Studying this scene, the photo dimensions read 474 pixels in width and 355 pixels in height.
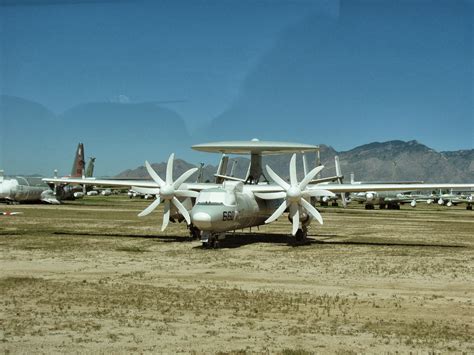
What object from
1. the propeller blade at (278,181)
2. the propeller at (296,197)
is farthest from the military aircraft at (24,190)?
the propeller at (296,197)

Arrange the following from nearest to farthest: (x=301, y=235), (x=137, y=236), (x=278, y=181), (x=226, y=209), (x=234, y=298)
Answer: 1. (x=234, y=298)
2. (x=226, y=209)
3. (x=278, y=181)
4. (x=301, y=235)
5. (x=137, y=236)

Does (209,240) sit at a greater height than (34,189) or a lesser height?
lesser

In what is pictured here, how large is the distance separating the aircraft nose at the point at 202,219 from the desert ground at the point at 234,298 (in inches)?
47.2

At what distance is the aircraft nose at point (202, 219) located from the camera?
1007 inches

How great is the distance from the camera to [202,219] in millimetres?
25562

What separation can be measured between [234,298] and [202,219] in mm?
10749

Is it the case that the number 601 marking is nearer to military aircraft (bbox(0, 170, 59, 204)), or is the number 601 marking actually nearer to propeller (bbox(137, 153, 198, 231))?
propeller (bbox(137, 153, 198, 231))

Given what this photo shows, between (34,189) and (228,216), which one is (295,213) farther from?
(34,189)

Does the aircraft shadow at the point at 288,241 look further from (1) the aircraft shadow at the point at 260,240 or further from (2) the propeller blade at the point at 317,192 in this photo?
(2) the propeller blade at the point at 317,192

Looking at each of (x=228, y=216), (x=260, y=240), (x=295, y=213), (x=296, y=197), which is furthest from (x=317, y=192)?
(x=260, y=240)

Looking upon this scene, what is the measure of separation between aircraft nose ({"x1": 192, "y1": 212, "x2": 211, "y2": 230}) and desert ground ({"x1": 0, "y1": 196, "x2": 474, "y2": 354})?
47.2 inches

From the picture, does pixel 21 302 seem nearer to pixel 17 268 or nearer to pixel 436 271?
pixel 17 268

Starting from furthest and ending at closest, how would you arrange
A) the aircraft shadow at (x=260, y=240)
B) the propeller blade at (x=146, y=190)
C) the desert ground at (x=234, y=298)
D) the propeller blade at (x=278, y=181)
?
the propeller blade at (x=146, y=190) < the aircraft shadow at (x=260, y=240) < the propeller blade at (x=278, y=181) < the desert ground at (x=234, y=298)

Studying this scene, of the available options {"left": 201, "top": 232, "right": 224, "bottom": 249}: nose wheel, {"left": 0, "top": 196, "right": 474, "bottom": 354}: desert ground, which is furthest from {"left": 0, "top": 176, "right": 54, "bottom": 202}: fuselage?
{"left": 201, "top": 232, "right": 224, "bottom": 249}: nose wheel
